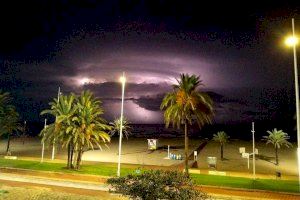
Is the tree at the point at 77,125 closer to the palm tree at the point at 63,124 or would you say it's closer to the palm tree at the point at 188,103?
the palm tree at the point at 63,124

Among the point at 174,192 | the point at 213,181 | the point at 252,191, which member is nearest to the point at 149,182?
the point at 174,192

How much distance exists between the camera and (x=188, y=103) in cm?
3441

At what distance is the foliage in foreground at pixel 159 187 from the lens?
13.1 meters

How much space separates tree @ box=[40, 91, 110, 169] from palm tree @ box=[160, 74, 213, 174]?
26.8ft

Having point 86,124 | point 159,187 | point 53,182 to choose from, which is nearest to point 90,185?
point 53,182

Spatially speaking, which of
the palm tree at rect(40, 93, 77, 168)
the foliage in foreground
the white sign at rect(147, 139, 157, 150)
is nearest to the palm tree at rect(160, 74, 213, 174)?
the palm tree at rect(40, 93, 77, 168)

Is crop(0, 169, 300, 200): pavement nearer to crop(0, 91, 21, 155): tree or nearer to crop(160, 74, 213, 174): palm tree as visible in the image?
crop(160, 74, 213, 174): palm tree

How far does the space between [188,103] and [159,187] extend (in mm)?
21848

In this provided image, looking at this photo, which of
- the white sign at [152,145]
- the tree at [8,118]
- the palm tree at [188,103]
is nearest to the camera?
the palm tree at [188,103]

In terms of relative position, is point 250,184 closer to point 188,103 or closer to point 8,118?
point 188,103

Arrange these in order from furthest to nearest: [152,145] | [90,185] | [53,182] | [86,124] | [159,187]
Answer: [152,145] < [86,124] < [53,182] < [90,185] < [159,187]

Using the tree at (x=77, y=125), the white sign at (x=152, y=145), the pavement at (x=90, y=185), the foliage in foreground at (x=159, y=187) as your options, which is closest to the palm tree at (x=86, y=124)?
the tree at (x=77, y=125)

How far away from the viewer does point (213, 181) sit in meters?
30.0

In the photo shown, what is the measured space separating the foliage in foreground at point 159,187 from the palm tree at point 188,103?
67.9 ft
